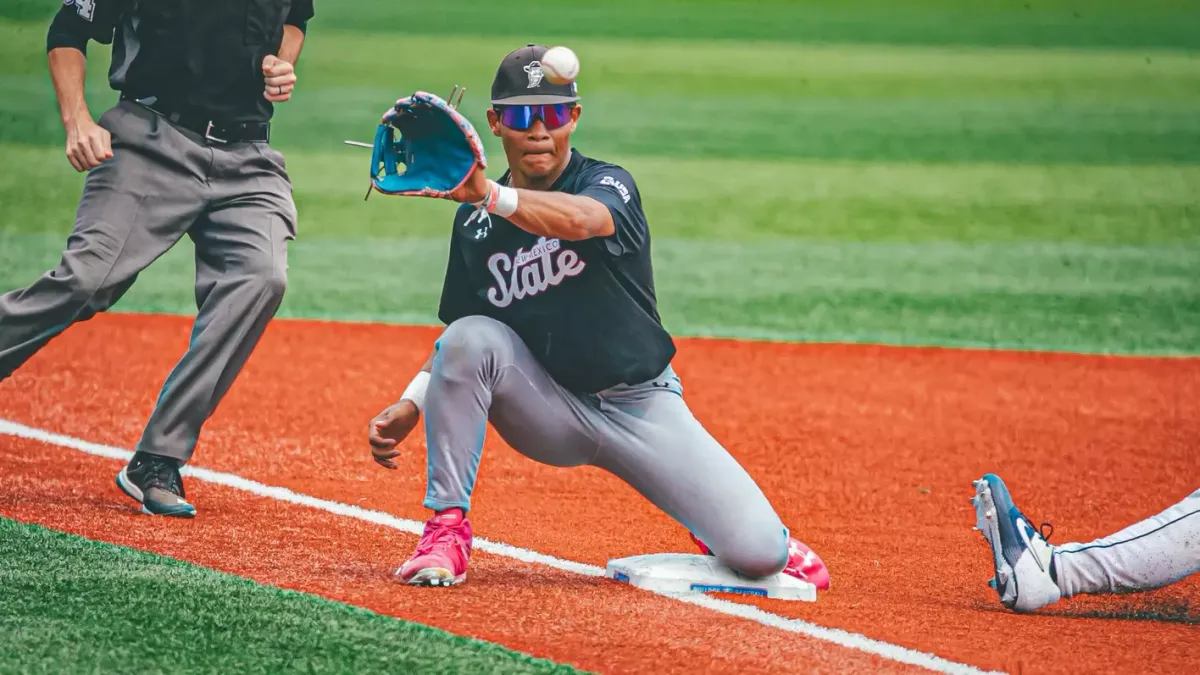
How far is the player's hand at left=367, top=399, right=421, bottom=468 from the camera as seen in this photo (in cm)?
339

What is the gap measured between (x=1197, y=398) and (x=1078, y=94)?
3915 mm

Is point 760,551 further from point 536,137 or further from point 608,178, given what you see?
point 536,137

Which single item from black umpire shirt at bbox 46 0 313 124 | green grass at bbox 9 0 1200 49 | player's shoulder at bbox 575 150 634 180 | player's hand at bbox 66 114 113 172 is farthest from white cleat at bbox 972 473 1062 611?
green grass at bbox 9 0 1200 49

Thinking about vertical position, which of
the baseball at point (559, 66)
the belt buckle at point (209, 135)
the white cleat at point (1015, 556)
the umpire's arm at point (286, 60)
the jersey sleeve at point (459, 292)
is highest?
the baseball at point (559, 66)

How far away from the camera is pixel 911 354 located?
7.74m

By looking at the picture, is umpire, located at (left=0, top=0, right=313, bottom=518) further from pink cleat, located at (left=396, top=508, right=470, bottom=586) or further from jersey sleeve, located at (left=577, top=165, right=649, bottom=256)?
jersey sleeve, located at (left=577, top=165, right=649, bottom=256)

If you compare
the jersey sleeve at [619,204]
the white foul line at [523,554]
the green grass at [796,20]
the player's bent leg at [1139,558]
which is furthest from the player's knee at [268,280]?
the green grass at [796,20]

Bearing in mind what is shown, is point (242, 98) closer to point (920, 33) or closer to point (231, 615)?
point (231, 615)

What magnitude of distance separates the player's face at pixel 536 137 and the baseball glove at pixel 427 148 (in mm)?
377

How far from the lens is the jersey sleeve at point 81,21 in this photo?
4051mm

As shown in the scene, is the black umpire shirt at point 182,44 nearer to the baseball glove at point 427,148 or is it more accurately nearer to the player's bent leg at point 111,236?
the player's bent leg at point 111,236

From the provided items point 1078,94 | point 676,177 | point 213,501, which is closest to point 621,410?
point 213,501

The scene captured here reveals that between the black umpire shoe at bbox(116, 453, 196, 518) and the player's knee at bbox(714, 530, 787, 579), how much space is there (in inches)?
58.3

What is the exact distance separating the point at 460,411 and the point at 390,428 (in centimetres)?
20
